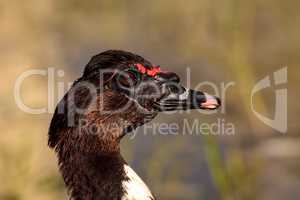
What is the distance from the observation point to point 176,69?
1178 centimetres

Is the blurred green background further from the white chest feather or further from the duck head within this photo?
the white chest feather

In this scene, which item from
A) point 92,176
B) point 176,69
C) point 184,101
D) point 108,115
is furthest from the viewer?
point 176,69

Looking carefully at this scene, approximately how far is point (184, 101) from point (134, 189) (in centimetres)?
72

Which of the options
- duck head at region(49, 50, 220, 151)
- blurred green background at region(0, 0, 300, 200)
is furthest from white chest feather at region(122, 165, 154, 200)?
blurred green background at region(0, 0, 300, 200)

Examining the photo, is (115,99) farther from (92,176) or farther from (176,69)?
(176,69)

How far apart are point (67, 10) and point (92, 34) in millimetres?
521

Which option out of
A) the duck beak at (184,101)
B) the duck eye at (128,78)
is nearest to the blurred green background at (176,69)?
the duck beak at (184,101)

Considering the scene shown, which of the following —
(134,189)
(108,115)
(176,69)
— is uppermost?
(176,69)

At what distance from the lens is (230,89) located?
11.2 meters

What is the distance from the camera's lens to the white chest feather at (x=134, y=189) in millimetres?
7047

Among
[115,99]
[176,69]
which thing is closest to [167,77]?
[115,99]

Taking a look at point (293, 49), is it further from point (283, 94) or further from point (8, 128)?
point (8, 128)

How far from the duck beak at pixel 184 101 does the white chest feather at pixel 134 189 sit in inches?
22.9

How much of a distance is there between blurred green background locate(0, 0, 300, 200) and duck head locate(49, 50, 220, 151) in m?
0.76
